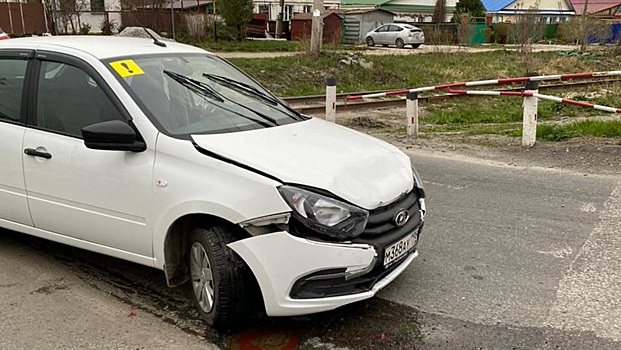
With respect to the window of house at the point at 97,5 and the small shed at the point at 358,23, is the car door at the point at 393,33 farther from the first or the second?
the window of house at the point at 97,5

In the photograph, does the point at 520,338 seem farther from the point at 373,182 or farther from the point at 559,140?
the point at 559,140

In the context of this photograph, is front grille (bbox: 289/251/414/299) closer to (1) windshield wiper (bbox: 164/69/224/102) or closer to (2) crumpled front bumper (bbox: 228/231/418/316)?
(2) crumpled front bumper (bbox: 228/231/418/316)

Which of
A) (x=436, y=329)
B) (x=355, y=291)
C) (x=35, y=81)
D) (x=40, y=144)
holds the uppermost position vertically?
(x=35, y=81)

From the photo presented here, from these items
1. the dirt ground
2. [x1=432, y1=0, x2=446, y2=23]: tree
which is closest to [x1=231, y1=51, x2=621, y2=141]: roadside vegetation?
the dirt ground

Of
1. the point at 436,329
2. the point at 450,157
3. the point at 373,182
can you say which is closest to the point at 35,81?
the point at 373,182

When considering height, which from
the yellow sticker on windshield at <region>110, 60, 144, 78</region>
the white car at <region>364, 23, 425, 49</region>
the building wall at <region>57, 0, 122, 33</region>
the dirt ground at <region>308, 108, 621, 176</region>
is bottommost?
the dirt ground at <region>308, 108, 621, 176</region>

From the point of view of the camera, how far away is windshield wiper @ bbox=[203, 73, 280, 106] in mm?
4761

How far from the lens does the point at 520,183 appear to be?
6844 millimetres

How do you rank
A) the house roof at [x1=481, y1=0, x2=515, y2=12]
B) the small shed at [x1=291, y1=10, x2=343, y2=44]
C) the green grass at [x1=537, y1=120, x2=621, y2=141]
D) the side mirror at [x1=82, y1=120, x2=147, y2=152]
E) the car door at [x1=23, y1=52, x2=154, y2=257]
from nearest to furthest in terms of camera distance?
1. the side mirror at [x1=82, y1=120, x2=147, y2=152]
2. the car door at [x1=23, y1=52, x2=154, y2=257]
3. the green grass at [x1=537, y1=120, x2=621, y2=141]
4. the small shed at [x1=291, y1=10, x2=343, y2=44]
5. the house roof at [x1=481, y1=0, x2=515, y2=12]

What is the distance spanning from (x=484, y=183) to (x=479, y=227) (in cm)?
162

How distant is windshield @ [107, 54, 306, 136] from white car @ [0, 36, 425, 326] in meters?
0.01

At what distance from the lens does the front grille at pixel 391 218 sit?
3.53m

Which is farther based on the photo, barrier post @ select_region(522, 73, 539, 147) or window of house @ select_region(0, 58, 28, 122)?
barrier post @ select_region(522, 73, 539, 147)

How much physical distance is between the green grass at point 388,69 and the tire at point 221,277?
13.9 m
